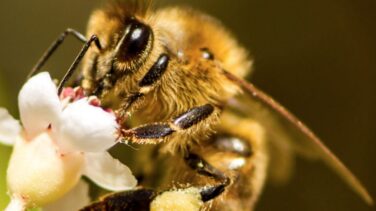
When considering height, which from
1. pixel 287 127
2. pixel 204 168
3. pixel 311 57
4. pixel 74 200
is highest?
pixel 311 57

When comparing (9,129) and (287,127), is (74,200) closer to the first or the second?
(9,129)

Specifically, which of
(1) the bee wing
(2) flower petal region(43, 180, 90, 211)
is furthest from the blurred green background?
(2) flower petal region(43, 180, 90, 211)

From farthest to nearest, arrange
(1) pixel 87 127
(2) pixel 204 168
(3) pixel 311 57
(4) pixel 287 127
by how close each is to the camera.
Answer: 1. (3) pixel 311 57
2. (4) pixel 287 127
3. (2) pixel 204 168
4. (1) pixel 87 127

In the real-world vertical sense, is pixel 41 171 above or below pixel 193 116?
below

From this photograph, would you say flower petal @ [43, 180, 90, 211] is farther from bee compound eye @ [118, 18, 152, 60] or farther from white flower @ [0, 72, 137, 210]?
bee compound eye @ [118, 18, 152, 60]

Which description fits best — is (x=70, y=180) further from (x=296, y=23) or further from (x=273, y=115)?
(x=296, y=23)

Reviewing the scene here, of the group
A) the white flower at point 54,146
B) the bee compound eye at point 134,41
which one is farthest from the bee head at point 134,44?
the white flower at point 54,146

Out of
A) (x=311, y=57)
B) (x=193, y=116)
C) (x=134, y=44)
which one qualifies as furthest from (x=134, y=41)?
(x=311, y=57)
